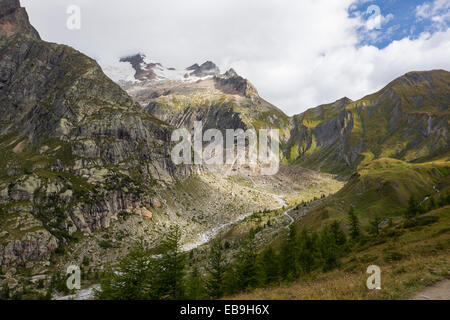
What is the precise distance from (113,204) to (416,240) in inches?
4606

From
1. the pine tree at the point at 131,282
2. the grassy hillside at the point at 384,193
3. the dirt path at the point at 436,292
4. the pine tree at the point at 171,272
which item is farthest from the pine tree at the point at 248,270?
the grassy hillside at the point at 384,193

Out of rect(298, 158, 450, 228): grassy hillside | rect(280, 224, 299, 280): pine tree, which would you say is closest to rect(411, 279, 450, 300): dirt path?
rect(280, 224, 299, 280): pine tree

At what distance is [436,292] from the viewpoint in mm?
17438

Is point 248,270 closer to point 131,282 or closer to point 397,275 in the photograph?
point 131,282

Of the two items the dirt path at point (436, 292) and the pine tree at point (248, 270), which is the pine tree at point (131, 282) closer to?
the pine tree at point (248, 270)

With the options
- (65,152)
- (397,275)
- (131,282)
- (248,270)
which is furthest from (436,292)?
(65,152)

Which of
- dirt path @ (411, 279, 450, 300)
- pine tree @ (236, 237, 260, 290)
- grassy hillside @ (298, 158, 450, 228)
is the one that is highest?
grassy hillside @ (298, 158, 450, 228)

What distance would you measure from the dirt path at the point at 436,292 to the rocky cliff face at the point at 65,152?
10072 cm

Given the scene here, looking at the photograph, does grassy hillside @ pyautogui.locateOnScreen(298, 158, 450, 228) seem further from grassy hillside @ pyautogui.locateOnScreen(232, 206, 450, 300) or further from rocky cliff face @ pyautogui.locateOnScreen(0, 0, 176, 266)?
rocky cliff face @ pyautogui.locateOnScreen(0, 0, 176, 266)

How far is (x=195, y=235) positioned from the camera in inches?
5187

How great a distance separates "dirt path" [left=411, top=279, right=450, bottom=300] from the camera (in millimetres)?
16689

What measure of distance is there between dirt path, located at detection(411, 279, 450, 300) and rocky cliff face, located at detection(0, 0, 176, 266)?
330 feet

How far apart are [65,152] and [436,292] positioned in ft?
505
